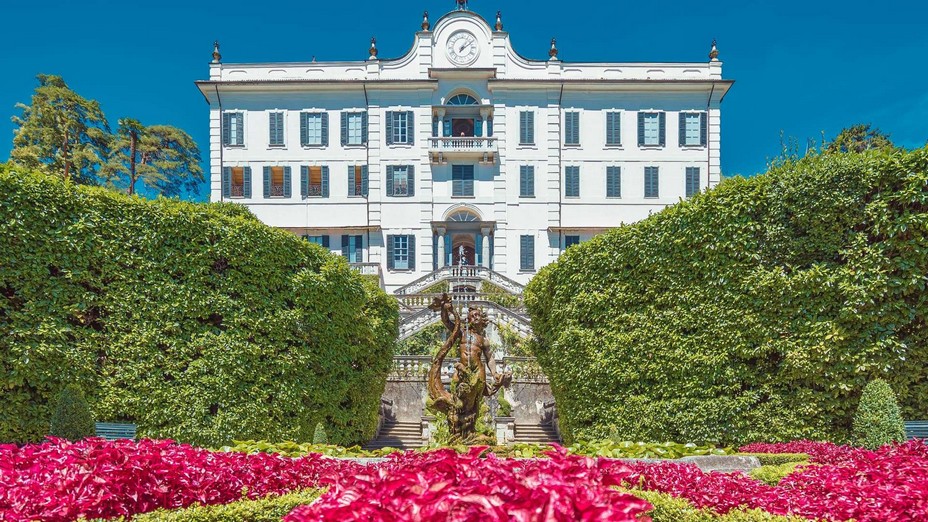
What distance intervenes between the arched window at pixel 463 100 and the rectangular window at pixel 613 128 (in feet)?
25.2

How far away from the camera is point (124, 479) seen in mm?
5418

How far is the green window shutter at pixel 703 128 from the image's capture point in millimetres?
33125

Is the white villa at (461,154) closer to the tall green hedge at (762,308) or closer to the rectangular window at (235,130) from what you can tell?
the rectangular window at (235,130)

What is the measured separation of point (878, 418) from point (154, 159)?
156ft

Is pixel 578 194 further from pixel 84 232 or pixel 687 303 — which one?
pixel 84 232

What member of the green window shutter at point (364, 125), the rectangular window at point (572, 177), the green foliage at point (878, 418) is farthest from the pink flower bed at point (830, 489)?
the green window shutter at point (364, 125)

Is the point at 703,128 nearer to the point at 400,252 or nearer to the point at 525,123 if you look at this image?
the point at 525,123

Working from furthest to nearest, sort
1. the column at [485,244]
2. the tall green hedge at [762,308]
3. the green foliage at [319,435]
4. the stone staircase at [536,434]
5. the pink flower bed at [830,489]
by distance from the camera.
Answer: the column at [485,244], the stone staircase at [536,434], the green foliage at [319,435], the tall green hedge at [762,308], the pink flower bed at [830,489]

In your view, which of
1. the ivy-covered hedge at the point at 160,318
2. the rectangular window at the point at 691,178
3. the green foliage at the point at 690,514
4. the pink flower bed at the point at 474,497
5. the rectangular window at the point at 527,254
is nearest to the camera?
the pink flower bed at the point at 474,497

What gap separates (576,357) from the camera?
44.6 ft

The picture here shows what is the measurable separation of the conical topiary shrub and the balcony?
80.4 feet

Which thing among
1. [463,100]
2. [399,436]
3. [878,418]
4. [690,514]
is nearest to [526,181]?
[463,100]

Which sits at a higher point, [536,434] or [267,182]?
[267,182]

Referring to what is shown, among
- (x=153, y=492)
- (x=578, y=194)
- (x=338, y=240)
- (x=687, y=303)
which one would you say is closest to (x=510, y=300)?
(x=578, y=194)
